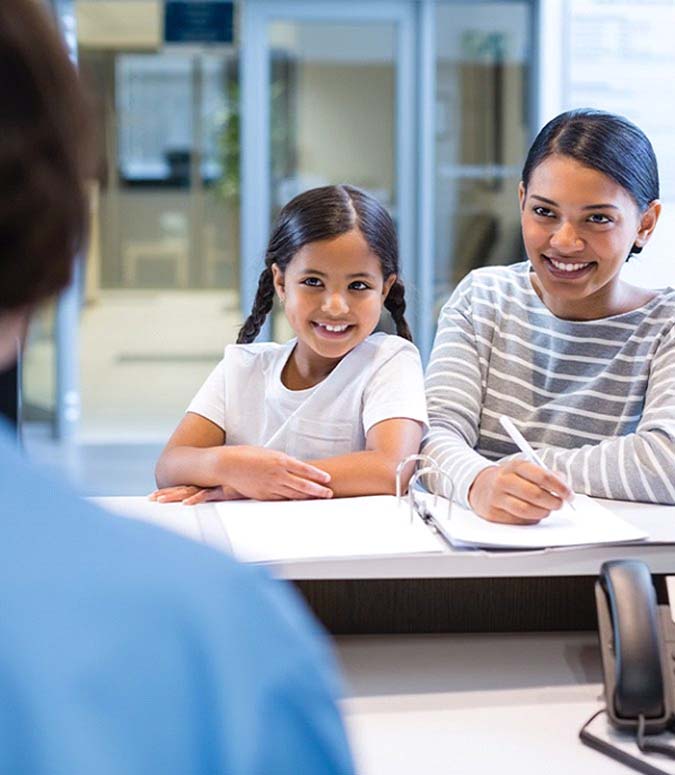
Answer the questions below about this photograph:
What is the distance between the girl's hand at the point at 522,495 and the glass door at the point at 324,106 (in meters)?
4.22

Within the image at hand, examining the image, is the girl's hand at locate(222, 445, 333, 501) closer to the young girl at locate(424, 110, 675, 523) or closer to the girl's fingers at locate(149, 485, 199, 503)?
the girl's fingers at locate(149, 485, 199, 503)

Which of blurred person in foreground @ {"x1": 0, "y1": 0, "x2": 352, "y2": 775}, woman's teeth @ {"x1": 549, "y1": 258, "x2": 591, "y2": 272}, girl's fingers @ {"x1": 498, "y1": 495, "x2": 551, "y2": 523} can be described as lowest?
girl's fingers @ {"x1": 498, "y1": 495, "x2": 551, "y2": 523}

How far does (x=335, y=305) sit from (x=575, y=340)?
39 centimetres

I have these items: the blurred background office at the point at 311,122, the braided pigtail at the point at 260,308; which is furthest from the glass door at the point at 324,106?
the braided pigtail at the point at 260,308

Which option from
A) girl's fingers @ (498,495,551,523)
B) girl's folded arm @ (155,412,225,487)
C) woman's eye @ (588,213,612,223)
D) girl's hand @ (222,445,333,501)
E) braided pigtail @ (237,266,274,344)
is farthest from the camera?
braided pigtail @ (237,266,274,344)

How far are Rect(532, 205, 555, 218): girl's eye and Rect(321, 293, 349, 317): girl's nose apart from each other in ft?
1.05

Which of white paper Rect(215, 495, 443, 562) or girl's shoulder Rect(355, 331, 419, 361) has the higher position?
girl's shoulder Rect(355, 331, 419, 361)

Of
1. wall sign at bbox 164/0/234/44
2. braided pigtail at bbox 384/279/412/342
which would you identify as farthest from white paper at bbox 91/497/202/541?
wall sign at bbox 164/0/234/44

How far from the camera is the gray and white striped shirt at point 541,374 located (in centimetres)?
184

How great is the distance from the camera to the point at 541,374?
191 cm

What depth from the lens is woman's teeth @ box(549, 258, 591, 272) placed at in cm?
182

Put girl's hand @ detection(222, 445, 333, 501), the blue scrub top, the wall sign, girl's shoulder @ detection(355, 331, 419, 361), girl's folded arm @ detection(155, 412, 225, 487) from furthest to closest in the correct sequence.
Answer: the wall sign, girl's shoulder @ detection(355, 331, 419, 361), girl's folded arm @ detection(155, 412, 225, 487), girl's hand @ detection(222, 445, 333, 501), the blue scrub top

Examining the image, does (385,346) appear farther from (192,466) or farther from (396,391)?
(192,466)

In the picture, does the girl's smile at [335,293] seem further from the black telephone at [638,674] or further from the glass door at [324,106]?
the glass door at [324,106]
